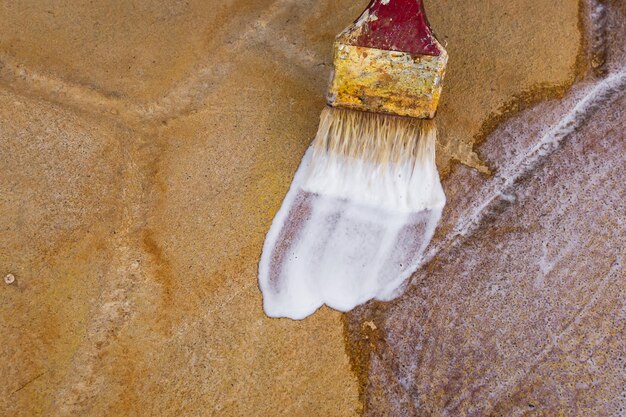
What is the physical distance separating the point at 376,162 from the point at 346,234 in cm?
40

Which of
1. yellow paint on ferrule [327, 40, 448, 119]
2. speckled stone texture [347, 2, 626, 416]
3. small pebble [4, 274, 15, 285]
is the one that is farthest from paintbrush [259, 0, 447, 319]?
small pebble [4, 274, 15, 285]

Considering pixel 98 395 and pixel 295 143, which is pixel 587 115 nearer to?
pixel 295 143

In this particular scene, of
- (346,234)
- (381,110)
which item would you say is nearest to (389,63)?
(381,110)

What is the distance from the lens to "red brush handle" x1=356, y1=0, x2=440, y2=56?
2.54 meters

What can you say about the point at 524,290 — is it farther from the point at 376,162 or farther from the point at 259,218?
the point at 259,218

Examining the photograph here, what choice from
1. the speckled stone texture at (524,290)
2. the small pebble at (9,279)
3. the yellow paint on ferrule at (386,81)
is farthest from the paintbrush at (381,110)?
the small pebble at (9,279)

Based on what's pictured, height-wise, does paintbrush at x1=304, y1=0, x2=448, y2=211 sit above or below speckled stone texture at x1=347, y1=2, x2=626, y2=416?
above

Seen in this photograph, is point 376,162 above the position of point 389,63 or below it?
below

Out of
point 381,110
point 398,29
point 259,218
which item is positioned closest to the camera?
point 398,29

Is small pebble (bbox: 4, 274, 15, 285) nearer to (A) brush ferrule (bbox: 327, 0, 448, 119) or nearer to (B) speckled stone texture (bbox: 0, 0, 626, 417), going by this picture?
(B) speckled stone texture (bbox: 0, 0, 626, 417)

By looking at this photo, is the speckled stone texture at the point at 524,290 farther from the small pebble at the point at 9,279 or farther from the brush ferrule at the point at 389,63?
the small pebble at the point at 9,279

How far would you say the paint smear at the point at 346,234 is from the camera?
110 inches

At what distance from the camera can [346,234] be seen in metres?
2.84

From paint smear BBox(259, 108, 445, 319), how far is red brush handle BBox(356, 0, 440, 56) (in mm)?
530
